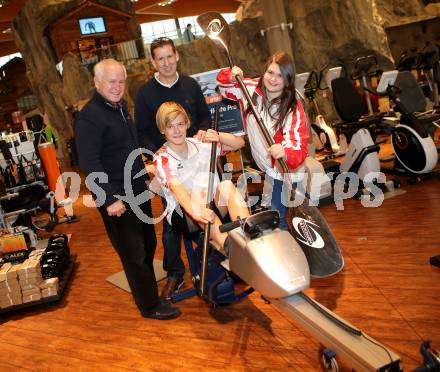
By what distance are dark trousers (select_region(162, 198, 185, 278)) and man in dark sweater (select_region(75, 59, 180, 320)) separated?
22 centimetres

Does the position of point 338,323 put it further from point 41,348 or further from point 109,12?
point 109,12

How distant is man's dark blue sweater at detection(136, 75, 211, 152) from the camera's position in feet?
10.0

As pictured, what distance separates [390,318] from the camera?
7.78 ft

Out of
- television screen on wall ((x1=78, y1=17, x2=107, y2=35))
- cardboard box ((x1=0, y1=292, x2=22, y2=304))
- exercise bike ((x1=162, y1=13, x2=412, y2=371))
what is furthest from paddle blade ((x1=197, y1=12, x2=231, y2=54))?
television screen on wall ((x1=78, y1=17, x2=107, y2=35))

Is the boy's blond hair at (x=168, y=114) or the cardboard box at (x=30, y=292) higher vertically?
the boy's blond hair at (x=168, y=114)

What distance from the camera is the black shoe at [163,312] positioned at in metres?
2.89

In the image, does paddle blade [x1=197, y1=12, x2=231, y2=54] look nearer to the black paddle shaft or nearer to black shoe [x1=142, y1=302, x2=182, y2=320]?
the black paddle shaft

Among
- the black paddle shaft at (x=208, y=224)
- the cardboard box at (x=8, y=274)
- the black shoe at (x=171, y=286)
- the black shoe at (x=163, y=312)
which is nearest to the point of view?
the black paddle shaft at (x=208, y=224)

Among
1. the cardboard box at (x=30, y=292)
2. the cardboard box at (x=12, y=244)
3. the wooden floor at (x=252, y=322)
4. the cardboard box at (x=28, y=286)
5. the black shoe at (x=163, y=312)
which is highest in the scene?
the cardboard box at (x=12, y=244)

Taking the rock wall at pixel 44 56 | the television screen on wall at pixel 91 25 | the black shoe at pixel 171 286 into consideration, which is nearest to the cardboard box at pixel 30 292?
the black shoe at pixel 171 286

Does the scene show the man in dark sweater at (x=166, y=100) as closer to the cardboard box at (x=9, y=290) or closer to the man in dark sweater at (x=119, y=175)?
the man in dark sweater at (x=119, y=175)

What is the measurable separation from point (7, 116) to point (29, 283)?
72.4 ft

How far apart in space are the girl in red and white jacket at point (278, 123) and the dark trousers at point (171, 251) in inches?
33.3

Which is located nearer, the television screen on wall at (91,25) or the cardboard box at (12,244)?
the cardboard box at (12,244)
